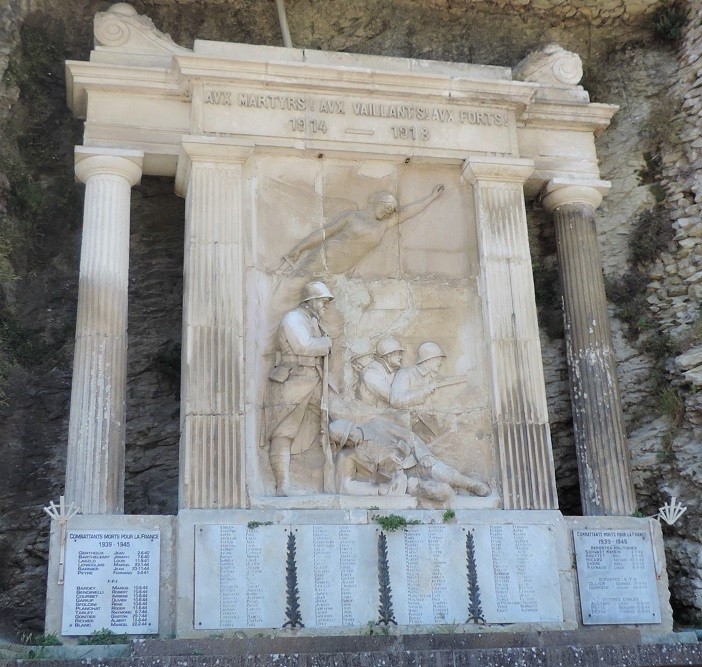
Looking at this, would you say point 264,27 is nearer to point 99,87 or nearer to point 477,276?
point 99,87

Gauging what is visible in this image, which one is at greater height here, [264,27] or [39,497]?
[264,27]

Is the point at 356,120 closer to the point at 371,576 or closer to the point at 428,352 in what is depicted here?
the point at 428,352

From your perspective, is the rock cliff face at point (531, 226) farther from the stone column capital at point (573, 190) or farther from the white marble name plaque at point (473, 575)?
the white marble name plaque at point (473, 575)

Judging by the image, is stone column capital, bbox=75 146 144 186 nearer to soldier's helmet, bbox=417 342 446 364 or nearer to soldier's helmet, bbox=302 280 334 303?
soldier's helmet, bbox=302 280 334 303

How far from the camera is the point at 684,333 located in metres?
13.5

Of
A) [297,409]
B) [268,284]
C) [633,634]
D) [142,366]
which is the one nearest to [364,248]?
[268,284]

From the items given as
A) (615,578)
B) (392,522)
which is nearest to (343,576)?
(392,522)

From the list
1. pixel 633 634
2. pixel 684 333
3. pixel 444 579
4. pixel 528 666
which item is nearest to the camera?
pixel 528 666

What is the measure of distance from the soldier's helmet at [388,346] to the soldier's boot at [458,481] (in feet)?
4.68

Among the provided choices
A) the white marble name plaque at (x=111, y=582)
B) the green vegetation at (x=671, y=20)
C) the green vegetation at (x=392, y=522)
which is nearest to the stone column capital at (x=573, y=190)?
the green vegetation at (x=671, y=20)

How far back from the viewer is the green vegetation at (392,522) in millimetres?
10680

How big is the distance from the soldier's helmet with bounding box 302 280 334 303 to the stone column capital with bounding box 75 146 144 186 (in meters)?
2.44

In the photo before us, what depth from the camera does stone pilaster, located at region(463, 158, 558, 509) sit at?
11391 mm

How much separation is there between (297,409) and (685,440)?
5.10m
